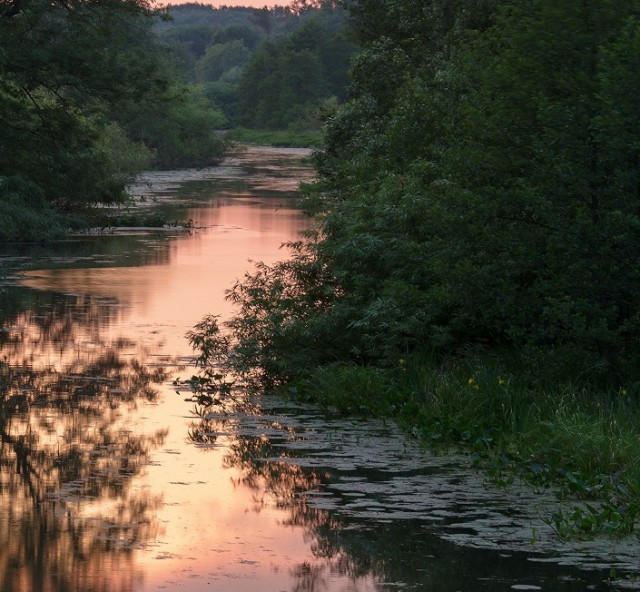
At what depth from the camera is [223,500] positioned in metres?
11.4

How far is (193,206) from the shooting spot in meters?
52.4

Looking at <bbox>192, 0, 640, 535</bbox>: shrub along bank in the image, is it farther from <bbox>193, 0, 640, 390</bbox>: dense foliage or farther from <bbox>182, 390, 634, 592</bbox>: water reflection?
<bbox>182, 390, 634, 592</bbox>: water reflection

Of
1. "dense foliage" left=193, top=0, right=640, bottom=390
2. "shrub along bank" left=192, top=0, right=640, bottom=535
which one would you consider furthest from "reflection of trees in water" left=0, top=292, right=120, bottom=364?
"shrub along bank" left=192, top=0, right=640, bottom=535

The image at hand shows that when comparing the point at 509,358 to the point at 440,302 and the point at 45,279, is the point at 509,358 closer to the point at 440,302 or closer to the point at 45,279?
the point at 440,302

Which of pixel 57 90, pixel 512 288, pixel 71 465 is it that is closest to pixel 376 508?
pixel 71 465

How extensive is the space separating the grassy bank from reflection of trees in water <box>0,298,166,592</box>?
274cm

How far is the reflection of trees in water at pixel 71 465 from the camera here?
9.29 meters

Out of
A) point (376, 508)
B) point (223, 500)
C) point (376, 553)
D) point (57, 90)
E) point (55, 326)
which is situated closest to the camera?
point (376, 553)

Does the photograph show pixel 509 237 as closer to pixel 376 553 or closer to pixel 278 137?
pixel 376 553

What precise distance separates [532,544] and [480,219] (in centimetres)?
599

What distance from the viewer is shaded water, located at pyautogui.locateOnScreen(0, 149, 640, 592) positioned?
9.16 meters

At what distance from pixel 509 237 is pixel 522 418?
2376 mm

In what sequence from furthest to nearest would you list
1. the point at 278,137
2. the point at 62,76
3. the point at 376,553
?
1. the point at 278,137
2. the point at 62,76
3. the point at 376,553

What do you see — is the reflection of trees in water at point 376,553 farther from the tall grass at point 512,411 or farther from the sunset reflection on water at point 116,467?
the tall grass at point 512,411
